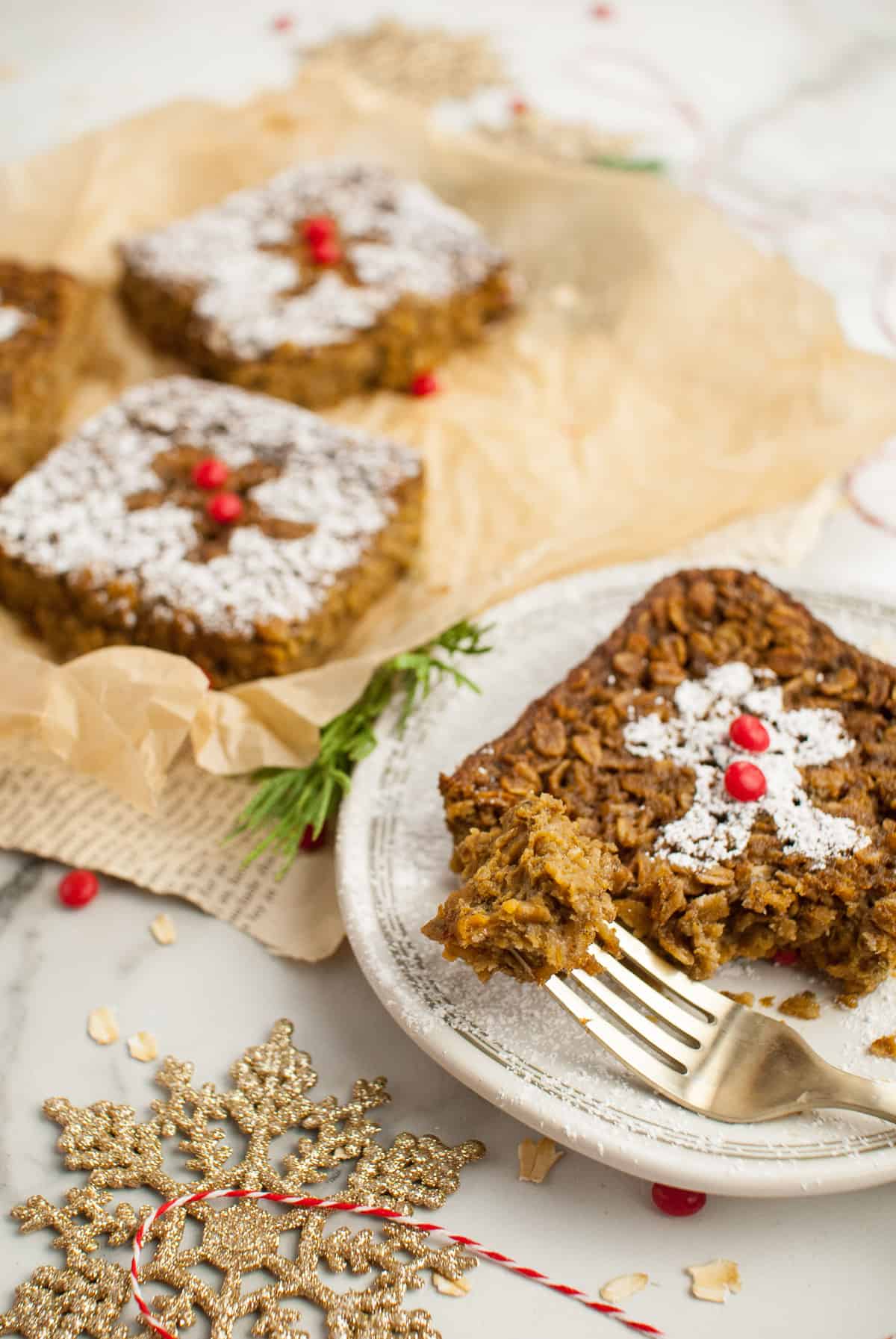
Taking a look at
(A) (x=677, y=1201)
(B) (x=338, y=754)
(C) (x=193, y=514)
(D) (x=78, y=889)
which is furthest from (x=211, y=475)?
(A) (x=677, y=1201)

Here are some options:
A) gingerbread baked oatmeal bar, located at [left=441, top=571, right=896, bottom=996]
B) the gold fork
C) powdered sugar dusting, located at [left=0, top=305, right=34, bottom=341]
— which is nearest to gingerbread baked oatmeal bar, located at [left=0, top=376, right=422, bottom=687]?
powdered sugar dusting, located at [left=0, top=305, right=34, bottom=341]

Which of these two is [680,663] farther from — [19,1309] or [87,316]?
[87,316]

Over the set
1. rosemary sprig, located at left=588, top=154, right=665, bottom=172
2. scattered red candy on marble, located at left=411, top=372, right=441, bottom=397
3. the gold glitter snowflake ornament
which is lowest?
the gold glitter snowflake ornament

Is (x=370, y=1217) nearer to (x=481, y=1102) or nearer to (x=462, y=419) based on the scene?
(x=481, y=1102)

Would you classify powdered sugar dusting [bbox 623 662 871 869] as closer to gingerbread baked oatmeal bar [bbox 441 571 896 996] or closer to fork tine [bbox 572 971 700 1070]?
gingerbread baked oatmeal bar [bbox 441 571 896 996]

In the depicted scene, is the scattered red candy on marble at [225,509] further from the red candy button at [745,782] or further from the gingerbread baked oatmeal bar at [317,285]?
the red candy button at [745,782]

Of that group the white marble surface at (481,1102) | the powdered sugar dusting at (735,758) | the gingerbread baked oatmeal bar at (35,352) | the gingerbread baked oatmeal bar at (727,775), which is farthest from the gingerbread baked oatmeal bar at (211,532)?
the powdered sugar dusting at (735,758)
